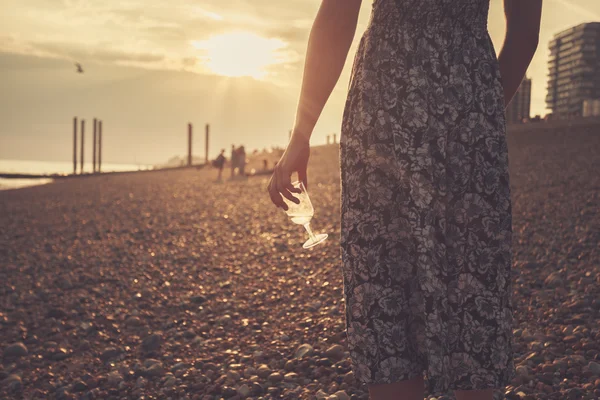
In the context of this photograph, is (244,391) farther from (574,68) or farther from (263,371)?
(574,68)

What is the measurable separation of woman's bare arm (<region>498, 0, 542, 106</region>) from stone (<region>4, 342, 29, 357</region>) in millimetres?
4648

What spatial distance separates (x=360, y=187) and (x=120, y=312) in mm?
4734

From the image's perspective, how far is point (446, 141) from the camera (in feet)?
5.57

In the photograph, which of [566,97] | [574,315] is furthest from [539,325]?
[566,97]

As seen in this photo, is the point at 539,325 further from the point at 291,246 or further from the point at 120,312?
the point at 291,246

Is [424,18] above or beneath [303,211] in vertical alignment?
above

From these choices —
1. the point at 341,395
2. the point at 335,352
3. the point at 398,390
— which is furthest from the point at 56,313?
the point at 398,390

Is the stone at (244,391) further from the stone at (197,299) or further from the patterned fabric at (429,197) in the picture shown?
the stone at (197,299)

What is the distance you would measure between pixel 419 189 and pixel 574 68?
203 ft

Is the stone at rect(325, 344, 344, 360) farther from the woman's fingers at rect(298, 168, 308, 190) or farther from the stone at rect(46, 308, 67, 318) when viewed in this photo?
the stone at rect(46, 308, 67, 318)

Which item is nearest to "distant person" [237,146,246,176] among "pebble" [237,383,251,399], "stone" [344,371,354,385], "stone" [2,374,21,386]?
"stone" [2,374,21,386]

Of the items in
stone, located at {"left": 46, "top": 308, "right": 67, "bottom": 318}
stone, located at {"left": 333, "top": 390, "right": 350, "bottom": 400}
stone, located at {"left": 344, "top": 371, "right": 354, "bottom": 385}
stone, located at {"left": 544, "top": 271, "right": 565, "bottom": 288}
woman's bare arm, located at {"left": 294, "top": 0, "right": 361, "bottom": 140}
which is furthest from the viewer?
stone, located at {"left": 46, "top": 308, "right": 67, "bottom": 318}

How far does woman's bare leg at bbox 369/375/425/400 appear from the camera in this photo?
173 centimetres

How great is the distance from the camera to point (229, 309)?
5.54 meters
